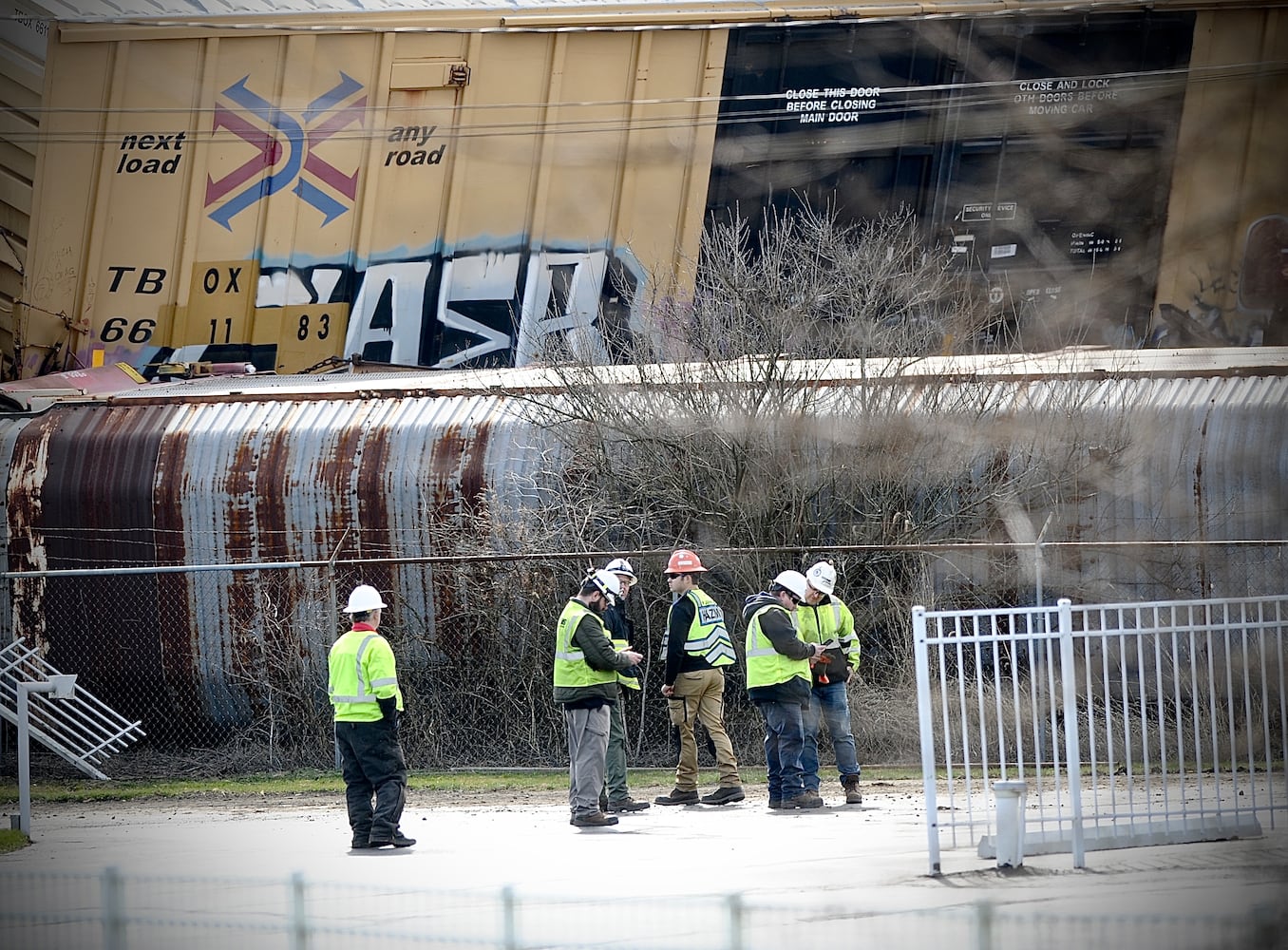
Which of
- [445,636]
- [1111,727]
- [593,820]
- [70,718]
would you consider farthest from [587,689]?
[70,718]

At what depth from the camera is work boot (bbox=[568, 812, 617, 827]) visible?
31.0 feet

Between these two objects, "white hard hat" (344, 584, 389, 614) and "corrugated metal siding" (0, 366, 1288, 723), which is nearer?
"white hard hat" (344, 584, 389, 614)

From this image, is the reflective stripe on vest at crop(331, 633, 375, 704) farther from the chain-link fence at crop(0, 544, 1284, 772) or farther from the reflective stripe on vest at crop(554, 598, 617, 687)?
the chain-link fence at crop(0, 544, 1284, 772)

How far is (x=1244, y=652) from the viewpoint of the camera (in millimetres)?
7598

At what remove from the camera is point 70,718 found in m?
13.4

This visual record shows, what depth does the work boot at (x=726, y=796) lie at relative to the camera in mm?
10453

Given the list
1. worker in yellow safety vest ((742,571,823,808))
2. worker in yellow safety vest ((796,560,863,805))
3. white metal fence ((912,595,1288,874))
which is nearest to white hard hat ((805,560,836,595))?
worker in yellow safety vest ((796,560,863,805))

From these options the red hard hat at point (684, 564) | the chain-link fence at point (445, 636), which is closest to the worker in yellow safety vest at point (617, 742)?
the red hard hat at point (684, 564)

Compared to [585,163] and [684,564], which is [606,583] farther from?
[585,163]

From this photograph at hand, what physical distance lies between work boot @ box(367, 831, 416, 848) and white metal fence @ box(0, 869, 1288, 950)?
119 cm

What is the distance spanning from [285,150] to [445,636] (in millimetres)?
7645

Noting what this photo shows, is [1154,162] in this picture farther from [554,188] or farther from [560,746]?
[560,746]

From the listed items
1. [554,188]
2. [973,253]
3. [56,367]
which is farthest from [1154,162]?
[56,367]

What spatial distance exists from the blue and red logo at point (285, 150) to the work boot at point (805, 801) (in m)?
10.5
